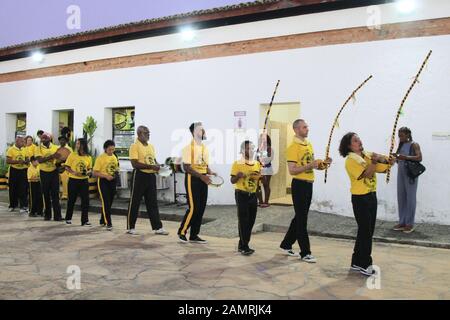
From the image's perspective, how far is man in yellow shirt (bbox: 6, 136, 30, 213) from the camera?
10.4 metres

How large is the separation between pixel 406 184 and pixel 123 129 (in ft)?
26.8

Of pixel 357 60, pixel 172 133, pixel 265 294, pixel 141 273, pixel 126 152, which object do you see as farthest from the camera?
pixel 126 152

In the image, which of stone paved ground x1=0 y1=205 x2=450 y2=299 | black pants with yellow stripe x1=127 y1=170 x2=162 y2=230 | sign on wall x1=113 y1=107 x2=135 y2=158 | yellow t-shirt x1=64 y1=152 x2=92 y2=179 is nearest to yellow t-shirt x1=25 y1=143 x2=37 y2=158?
yellow t-shirt x1=64 y1=152 x2=92 y2=179

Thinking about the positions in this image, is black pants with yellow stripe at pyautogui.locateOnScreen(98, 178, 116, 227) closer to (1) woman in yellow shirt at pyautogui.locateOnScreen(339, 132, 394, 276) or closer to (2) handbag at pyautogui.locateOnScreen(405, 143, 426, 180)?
(1) woman in yellow shirt at pyautogui.locateOnScreen(339, 132, 394, 276)

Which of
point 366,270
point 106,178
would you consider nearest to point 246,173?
point 366,270

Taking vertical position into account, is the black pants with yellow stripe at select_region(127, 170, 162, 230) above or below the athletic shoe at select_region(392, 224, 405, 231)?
above

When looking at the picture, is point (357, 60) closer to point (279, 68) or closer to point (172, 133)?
point (279, 68)

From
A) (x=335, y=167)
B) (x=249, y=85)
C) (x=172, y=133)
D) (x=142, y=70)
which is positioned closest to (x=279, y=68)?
(x=249, y=85)

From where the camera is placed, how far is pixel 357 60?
9.16m

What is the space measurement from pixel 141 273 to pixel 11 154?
22.1ft

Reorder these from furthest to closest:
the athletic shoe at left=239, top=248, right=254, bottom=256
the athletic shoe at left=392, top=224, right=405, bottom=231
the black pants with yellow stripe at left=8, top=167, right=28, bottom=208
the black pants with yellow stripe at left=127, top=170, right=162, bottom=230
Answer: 1. the black pants with yellow stripe at left=8, top=167, right=28, bottom=208
2. the athletic shoe at left=392, top=224, right=405, bottom=231
3. the black pants with yellow stripe at left=127, top=170, right=162, bottom=230
4. the athletic shoe at left=239, top=248, right=254, bottom=256

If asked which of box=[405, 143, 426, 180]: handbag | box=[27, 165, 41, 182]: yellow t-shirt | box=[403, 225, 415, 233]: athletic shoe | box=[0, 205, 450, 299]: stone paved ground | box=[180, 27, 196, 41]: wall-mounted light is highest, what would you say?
box=[180, 27, 196, 41]: wall-mounted light

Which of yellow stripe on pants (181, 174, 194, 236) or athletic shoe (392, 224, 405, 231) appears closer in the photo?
yellow stripe on pants (181, 174, 194, 236)

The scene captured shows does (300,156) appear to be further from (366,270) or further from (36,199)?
(36,199)
